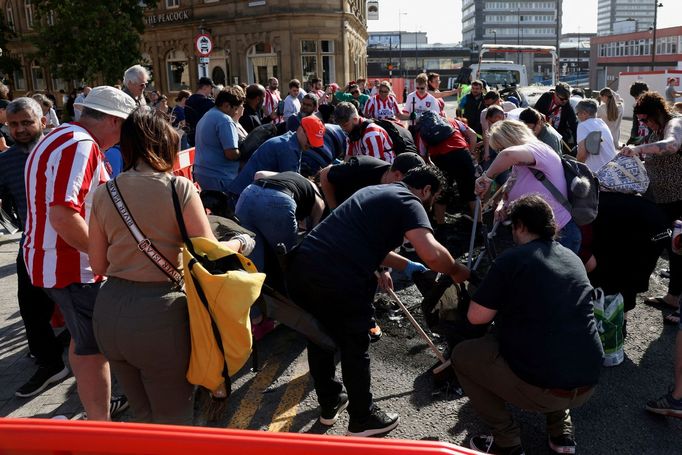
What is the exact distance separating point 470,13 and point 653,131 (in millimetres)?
148145

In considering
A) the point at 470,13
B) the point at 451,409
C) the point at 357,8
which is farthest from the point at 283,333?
the point at 470,13

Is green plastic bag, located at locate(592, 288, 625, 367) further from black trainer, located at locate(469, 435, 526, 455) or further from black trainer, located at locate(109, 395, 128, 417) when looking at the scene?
black trainer, located at locate(109, 395, 128, 417)

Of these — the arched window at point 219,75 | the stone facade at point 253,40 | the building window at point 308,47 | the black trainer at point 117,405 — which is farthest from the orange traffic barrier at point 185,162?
the arched window at point 219,75

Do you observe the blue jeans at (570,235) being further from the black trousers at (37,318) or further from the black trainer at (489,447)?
the black trousers at (37,318)

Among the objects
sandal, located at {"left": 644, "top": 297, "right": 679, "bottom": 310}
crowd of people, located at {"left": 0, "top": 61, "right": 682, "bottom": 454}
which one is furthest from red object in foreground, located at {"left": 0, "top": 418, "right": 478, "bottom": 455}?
sandal, located at {"left": 644, "top": 297, "right": 679, "bottom": 310}

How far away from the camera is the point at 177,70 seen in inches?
1377

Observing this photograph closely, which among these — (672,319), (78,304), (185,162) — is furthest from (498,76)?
(78,304)

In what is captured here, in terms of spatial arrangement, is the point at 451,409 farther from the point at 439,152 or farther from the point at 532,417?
the point at 439,152

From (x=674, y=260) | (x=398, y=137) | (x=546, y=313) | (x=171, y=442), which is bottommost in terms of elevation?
(x=674, y=260)

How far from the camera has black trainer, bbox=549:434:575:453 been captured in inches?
121

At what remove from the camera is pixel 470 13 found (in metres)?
141

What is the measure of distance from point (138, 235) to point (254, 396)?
1848 millimetres

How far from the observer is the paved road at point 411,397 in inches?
133

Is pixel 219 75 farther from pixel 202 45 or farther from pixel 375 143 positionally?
pixel 375 143
